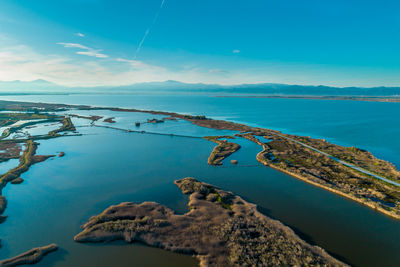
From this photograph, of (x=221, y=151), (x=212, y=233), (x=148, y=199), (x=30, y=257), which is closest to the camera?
(x=30, y=257)

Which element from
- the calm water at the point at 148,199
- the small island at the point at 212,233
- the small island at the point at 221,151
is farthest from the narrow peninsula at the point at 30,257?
the small island at the point at 221,151

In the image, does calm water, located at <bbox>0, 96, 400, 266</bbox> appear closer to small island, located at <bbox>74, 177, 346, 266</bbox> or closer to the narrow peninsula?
the narrow peninsula

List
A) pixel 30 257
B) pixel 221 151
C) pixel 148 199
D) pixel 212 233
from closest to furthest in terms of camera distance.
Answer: pixel 30 257 → pixel 212 233 → pixel 148 199 → pixel 221 151

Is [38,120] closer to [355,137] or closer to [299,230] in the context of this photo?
[299,230]

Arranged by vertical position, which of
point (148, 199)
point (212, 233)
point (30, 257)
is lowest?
point (212, 233)

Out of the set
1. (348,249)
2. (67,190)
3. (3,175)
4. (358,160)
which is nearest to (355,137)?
(358,160)

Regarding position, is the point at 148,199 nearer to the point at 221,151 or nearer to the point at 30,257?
the point at 30,257

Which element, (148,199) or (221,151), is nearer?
(148,199)

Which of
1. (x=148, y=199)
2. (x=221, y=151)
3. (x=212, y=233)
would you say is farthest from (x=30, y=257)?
(x=221, y=151)

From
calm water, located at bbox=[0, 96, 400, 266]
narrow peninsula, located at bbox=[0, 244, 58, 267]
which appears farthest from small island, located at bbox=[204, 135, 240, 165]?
narrow peninsula, located at bbox=[0, 244, 58, 267]
